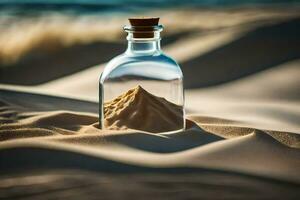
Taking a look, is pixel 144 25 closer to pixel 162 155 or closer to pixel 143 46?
pixel 143 46

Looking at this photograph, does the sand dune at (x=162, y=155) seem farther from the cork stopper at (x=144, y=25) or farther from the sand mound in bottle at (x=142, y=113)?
the cork stopper at (x=144, y=25)

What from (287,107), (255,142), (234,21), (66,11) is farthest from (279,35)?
(255,142)

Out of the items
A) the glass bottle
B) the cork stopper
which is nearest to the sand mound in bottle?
the glass bottle

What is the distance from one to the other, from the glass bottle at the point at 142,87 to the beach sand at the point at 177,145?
Answer: 6 centimetres

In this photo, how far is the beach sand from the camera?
1232 mm

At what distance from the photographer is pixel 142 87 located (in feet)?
5.61

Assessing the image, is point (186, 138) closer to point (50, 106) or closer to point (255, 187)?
point (255, 187)

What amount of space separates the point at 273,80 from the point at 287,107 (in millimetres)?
343

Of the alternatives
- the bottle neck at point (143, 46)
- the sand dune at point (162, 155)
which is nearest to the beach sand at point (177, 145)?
the sand dune at point (162, 155)

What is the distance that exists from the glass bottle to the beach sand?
6cm

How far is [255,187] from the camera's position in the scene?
1.24m

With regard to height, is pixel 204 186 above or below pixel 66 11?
below

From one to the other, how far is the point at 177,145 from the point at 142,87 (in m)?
0.29

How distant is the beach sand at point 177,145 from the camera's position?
1232mm
